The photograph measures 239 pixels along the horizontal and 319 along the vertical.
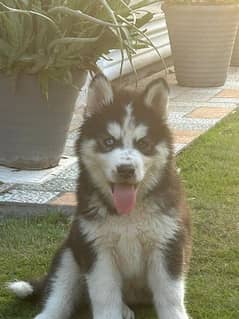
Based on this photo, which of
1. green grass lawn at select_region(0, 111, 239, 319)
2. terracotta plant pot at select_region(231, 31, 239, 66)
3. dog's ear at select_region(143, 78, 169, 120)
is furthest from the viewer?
terracotta plant pot at select_region(231, 31, 239, 66)

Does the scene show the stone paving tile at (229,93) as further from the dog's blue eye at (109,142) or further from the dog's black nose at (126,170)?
the dog's black nose at (126,170)

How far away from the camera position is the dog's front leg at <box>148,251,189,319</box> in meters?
3.71

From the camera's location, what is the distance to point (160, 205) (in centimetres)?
383

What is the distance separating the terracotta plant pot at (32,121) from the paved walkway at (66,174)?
116 mm

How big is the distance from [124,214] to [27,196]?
2.11m

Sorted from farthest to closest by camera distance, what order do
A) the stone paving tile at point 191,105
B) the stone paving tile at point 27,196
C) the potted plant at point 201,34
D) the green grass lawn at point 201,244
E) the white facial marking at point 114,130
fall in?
the potted plant at point 201,34, the stone paving tile at point 191,105, the stone paving tile at point 27,196, the green grass lawn at point 201,244, the white facial marking at point 114,130

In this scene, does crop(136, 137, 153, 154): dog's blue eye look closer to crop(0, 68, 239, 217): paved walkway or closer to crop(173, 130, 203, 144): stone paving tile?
crop(0, 68, 239, 217): paved walkway

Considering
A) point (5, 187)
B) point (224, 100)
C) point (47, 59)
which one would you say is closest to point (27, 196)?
point (5, 187)

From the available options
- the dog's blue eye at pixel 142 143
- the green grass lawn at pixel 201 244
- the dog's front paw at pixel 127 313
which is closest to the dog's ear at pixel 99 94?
the dog's blue eye at pixel 142 143

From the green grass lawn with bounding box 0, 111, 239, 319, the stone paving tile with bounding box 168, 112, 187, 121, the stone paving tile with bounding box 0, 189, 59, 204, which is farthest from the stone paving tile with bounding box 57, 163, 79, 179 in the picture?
the stone paving tile with bounding box 168, 112, 187, 121

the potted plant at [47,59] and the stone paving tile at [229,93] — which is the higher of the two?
the potted plant at [47,59]

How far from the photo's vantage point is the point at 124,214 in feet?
12.3

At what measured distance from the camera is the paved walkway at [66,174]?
5.53 meters

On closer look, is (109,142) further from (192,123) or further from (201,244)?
(192,123)
